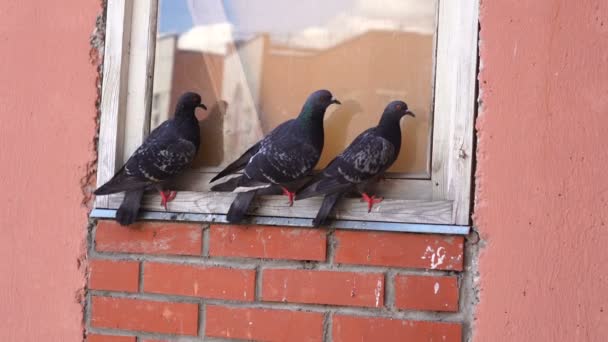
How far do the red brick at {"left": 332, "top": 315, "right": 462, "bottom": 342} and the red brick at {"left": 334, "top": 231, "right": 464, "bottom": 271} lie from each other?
0.41ft

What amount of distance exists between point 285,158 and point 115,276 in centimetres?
55

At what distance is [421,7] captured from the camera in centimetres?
177

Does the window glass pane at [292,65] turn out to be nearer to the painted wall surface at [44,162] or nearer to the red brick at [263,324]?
the painted wall surface at [44,162]

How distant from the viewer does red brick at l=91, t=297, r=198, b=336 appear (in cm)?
179

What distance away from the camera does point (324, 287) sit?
169 cm

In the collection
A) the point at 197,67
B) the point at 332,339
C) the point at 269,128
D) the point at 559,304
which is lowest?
the point at 332,339

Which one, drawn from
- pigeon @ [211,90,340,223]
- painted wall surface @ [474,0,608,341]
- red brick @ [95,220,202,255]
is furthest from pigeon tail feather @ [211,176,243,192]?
painted wall surface @ [474,0,608,341]

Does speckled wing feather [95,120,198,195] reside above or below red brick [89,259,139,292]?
above

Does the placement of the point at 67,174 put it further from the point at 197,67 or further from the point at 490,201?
the point at 490,201

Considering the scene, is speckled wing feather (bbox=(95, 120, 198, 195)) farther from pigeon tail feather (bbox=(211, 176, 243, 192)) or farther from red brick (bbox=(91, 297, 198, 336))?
red brick (bbox=(91, 297, 198, 336))

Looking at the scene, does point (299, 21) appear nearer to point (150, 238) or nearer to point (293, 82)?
point (293, 82)

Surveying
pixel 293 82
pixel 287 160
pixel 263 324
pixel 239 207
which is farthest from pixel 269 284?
pixel 293 82

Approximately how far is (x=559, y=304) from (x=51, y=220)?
4.16 ft

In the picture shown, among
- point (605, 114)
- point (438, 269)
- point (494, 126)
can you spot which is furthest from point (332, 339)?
point (605, 114)
